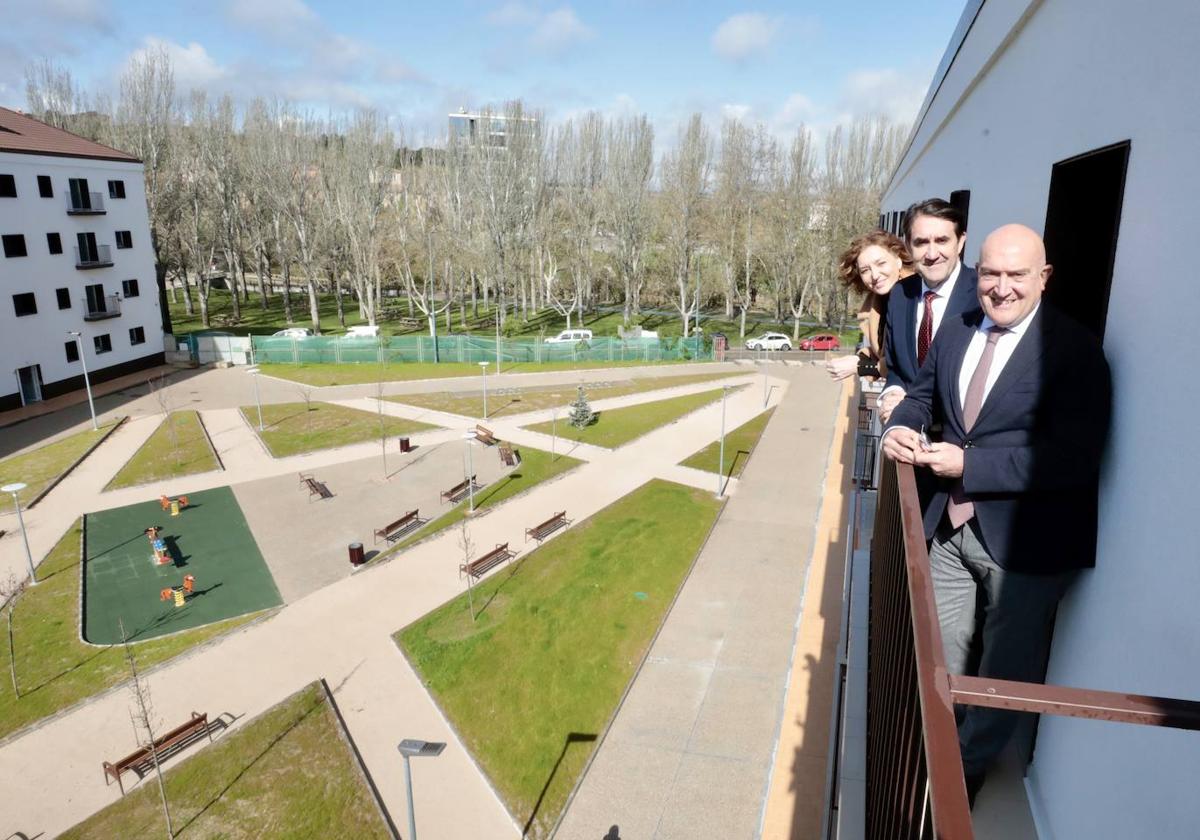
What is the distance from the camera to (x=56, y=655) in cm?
1237

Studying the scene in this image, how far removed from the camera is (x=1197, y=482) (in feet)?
5.57

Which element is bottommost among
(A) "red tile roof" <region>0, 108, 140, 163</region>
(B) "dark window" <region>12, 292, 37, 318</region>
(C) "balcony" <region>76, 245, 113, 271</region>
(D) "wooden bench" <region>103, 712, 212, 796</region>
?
(D) "wooden bench" <region>103, 712, 212, 796</region>

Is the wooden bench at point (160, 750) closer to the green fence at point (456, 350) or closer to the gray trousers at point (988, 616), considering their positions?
the gray trousers at point (988, 616)

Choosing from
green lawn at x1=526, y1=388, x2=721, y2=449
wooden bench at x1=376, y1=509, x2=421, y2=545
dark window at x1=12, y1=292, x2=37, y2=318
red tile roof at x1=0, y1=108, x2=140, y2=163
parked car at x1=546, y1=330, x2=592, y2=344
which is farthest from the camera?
parked car at x1=546, y1=330, x2=592, y2=344

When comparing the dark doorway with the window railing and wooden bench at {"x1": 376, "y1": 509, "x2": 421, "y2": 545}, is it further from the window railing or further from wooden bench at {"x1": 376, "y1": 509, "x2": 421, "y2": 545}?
wooden bench at {"x1": 376, "y1": 509, "x2": 421, "y2": 545}

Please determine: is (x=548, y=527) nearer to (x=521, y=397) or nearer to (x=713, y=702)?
(x=713, y=702)

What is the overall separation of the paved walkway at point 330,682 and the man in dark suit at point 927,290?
8279mm

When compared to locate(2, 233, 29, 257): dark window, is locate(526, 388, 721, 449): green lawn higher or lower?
lower

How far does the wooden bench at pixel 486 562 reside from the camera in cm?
1479

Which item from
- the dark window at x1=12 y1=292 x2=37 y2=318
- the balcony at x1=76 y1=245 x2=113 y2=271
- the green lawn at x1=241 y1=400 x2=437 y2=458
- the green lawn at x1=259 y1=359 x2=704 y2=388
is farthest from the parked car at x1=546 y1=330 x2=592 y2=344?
the dark window at x1=12 y1=292 x2=37 y2=318

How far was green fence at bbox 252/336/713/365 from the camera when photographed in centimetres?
3566

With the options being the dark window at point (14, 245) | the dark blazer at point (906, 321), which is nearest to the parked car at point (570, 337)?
the dark window at point (14, 245)

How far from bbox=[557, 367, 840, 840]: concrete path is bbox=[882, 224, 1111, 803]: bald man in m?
7.78

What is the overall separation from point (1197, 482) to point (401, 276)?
5019cm
